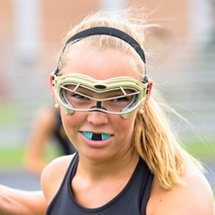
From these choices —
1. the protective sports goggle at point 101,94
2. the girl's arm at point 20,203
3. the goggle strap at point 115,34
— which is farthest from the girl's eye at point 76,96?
the girl's arm at point 20,203

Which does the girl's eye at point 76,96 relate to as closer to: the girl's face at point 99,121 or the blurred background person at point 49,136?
the girl's face at point 99,121

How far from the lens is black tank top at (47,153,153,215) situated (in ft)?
11.8

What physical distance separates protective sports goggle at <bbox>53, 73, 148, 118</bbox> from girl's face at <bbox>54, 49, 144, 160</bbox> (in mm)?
25

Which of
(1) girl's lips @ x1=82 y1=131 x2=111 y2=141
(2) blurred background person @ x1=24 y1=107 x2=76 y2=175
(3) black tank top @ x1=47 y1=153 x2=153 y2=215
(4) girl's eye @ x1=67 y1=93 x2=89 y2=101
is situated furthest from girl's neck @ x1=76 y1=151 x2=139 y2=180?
(2) blurred background person @ x1=24 y1=107 x2=76 y2=175

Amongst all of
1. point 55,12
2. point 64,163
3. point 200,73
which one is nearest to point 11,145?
point 200,73

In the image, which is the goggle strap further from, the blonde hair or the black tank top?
the black tank top

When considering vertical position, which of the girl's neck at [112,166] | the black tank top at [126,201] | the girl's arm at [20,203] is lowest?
the girl's arm at [20,203]

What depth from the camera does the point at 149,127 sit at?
3.88 metres

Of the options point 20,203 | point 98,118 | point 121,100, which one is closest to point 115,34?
point 121,100

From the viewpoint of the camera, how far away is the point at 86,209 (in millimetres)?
3738

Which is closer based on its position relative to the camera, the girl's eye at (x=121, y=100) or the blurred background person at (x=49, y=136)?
the girl's eye at (x=121, y=100)

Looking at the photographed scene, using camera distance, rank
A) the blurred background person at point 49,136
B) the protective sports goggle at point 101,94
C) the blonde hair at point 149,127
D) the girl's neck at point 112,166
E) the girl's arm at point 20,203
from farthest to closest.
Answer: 1. the blurred background person at point 49,136
2. the girl's arm at point 20,203
3. the girl's neck at point 112,166
4. the blonde hair at point 149,127
5. the protective sports goggle at point 101,94

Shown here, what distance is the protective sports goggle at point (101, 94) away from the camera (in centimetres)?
351

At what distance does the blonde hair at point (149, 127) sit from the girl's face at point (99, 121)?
7 centimetres
